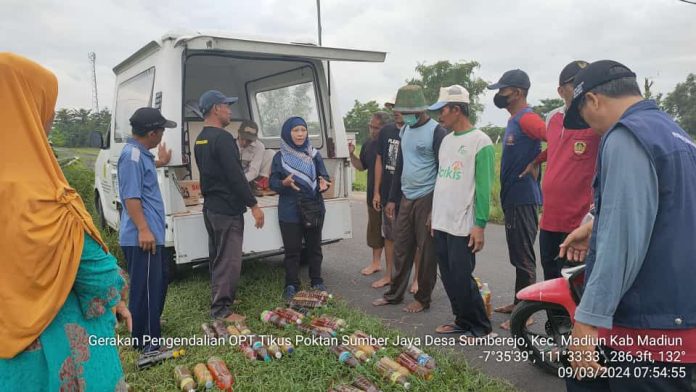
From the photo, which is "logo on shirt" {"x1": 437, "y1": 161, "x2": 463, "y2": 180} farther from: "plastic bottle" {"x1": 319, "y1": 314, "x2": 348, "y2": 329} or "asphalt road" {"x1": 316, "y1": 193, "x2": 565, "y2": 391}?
"plastic bottle" {"x1": 319, "y1": 314, "x2": 348, "y2": 329}

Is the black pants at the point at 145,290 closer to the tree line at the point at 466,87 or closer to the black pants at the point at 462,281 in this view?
the black pants at the point at 462,281

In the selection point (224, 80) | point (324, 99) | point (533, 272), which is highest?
point (224, 80)

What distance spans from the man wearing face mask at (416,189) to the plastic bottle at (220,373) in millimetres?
1705

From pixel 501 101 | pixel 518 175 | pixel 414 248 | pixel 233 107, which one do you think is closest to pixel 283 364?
pixel 414 248

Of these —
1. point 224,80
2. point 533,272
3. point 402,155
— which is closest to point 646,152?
point 533,272

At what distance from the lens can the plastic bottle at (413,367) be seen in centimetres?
281

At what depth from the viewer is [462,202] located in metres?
3.30

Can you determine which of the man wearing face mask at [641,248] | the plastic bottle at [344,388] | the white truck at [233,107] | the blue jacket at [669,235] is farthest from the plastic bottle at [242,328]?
the blue jacket at [669,235]

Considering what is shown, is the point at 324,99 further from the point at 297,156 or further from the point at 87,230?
the point at 87,230

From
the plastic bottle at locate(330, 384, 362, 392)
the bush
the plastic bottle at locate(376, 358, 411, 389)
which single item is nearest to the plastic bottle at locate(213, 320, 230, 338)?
the plastic bottle at locate(330, 384, 362, 392)

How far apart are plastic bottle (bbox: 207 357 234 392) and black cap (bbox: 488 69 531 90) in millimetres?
2742

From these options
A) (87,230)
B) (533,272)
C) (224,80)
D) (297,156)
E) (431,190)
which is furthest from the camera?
(224,80)

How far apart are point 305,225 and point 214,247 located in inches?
33.5

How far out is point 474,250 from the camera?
3293mm
